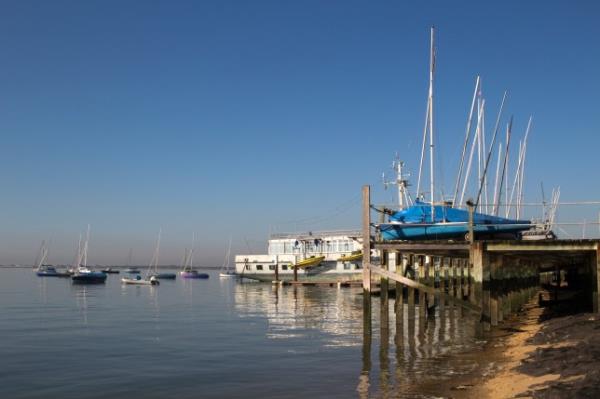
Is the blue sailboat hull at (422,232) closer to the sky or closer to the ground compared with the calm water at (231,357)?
closer to the sky

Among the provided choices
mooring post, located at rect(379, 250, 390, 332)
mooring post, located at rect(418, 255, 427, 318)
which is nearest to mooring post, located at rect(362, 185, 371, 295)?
mooring post, located at rect(379, 250, 390, 332)

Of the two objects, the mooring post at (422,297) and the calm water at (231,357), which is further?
the mooring post at (422,297)

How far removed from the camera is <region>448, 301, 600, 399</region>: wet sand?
12.2 meters

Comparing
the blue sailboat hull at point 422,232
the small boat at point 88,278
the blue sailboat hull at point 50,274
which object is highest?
the blue sailboat hull at point 422,232

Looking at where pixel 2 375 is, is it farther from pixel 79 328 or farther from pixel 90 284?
pixel 90 284

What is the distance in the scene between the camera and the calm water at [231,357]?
A: 18.5m

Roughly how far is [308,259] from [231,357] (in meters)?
66.2

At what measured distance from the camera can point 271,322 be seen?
39062 millimetres

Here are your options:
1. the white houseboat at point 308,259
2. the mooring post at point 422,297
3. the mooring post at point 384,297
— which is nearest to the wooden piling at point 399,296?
the mooring post at point 384,297

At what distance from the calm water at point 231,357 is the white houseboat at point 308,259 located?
45.7 metres

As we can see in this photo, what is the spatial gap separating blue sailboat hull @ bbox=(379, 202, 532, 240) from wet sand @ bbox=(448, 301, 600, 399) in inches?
223

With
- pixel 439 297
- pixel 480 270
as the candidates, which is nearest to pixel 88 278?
pixel 439 297

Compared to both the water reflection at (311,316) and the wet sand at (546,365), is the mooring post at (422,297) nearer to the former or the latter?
the water reflection at (311,316)

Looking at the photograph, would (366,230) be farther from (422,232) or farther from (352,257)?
(352,257)
